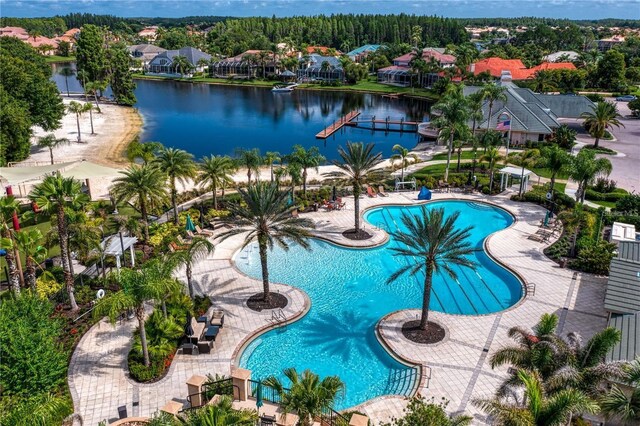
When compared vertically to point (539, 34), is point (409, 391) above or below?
below

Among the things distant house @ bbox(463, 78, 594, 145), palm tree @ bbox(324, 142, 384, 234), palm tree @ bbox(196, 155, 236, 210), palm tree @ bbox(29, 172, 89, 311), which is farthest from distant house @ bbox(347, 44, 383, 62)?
palm tree @ bbox(29, 172, 89, 311)

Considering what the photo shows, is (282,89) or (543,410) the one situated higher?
(282,89)

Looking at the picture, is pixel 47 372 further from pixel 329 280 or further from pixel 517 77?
pixel 517 77

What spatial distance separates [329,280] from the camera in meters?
30.0

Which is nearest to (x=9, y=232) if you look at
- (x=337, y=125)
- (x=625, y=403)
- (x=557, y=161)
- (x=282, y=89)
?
(x=625, y=403)

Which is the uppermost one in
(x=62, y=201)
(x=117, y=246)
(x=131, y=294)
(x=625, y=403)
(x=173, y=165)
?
(x=62, y=201)

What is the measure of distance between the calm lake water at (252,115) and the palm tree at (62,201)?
37.9 meters

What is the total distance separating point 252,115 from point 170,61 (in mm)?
63941

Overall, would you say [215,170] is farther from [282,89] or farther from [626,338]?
[282,89]

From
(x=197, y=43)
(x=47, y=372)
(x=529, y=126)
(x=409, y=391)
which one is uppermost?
(x=197, y=43)

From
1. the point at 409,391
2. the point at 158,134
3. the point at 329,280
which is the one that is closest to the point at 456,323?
the point at 409,391

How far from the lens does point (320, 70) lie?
126562 millimetres

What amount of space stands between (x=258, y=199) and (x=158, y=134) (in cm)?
5237

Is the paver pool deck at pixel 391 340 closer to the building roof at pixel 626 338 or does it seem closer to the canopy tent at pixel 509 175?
the building roof at pixel 626 338
